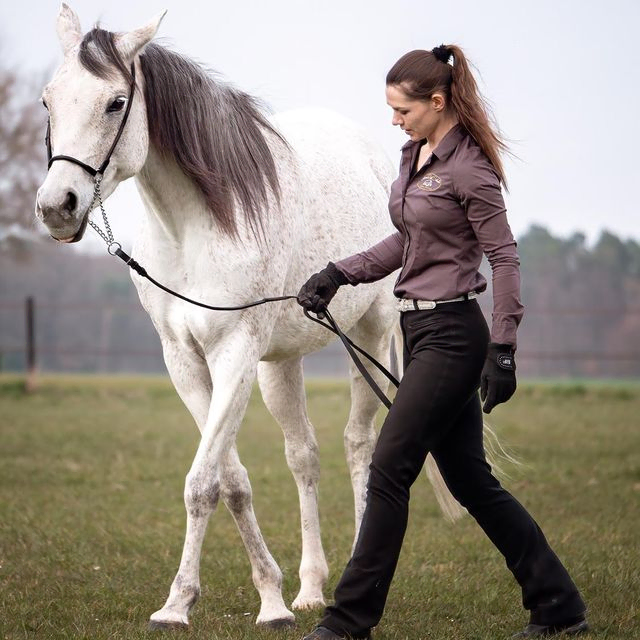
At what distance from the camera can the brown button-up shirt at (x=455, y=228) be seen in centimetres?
351

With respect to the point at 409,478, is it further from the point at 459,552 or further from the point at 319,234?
the point at 459,552

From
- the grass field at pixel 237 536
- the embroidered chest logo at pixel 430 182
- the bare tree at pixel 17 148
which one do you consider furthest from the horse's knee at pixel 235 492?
the bare tree at pixel 17 148

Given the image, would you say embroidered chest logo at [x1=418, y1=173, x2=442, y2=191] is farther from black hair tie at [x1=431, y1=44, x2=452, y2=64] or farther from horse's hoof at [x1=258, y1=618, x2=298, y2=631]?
horse's hoof at [x1=258, y1=618, x2=298, y2=631]

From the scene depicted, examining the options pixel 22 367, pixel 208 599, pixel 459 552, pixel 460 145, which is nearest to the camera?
pixel 460 145

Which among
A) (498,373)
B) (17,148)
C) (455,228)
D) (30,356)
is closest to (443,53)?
(455,228)

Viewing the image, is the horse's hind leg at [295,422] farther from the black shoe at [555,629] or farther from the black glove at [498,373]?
the black glove at [498,373]

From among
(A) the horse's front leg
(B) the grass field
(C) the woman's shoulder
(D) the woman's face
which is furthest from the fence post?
(C) the woman's shoulder

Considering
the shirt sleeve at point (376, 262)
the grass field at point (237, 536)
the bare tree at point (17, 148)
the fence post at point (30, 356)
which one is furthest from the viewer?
the bare tree at point (17, 148)

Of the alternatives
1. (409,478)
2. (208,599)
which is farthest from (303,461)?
(409,478)

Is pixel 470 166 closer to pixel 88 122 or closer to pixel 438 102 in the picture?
pixel 438 102

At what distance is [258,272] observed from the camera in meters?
4.33

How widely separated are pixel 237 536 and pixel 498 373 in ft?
11.2

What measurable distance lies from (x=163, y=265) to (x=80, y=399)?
1341cm

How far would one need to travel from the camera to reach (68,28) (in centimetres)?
404
